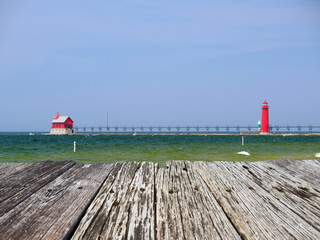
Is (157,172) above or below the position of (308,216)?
above

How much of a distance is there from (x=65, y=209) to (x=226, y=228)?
2.66 feet

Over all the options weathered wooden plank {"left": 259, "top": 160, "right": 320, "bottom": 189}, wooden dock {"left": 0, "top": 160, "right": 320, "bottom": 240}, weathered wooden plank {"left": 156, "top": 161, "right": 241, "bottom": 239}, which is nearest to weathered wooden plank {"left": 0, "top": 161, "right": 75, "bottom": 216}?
wooden dock {"left": 0, "top": 160, "right": 320, "bottom": 240}

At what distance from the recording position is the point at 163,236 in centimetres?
107

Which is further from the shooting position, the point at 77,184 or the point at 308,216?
the point at 77,184

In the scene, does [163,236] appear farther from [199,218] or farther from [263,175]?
[263,175]

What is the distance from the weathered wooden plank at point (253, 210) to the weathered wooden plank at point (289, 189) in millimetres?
46

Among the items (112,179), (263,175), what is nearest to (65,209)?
(112,179)

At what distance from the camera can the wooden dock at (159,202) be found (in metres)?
1.12

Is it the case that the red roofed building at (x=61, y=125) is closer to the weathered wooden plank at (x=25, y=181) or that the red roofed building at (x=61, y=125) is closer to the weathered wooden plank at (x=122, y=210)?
the weathered wooden plank at (x=25, y=181)

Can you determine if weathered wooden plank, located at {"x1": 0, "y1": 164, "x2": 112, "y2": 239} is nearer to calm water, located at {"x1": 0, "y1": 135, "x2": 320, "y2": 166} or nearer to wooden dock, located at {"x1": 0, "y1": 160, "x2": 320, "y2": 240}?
wooden dock, located at {"x1": 0, "y1": 160, "x2": 320, "y2": 240}

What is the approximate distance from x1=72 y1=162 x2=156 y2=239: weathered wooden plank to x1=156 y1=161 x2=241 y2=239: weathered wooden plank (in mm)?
63

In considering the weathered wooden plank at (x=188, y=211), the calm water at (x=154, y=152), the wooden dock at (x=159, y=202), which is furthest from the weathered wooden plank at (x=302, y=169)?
the calm water at (x=154, y=152)

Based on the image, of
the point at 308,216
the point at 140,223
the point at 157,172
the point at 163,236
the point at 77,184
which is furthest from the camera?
the point at 157,172

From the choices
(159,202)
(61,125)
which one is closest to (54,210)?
(159,202)
